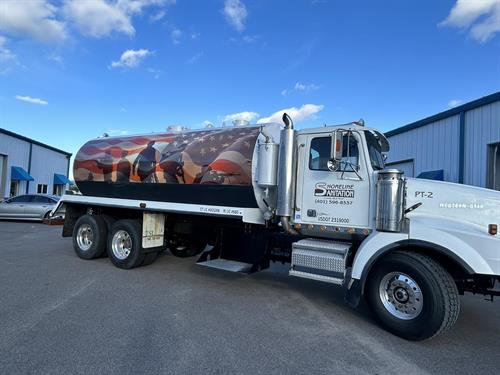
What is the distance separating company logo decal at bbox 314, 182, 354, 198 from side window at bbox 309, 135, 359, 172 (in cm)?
26

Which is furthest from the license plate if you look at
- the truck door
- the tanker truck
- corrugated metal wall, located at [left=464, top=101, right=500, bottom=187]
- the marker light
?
corrugated metal wall, located at [left=464, top=101, right=500, bottom=187]

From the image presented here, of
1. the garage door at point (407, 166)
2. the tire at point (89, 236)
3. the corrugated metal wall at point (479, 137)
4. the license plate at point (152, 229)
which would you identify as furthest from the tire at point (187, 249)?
the garage door at point (407, 166)

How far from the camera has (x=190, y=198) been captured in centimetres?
719

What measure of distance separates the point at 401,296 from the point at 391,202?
1.22 metres

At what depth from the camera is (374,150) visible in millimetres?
5801

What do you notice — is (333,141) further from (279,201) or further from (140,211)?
(140,211)

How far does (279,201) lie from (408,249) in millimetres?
2042

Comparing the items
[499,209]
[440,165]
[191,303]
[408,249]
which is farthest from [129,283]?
[440,165]

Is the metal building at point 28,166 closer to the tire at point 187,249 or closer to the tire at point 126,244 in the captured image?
the tire at point 187,249

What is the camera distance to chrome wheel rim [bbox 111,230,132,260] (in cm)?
823

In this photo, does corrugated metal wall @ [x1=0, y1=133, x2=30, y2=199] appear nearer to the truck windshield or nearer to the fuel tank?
the fuel tank

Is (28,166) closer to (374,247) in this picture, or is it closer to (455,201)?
(374,247)

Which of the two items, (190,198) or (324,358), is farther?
(190,198)

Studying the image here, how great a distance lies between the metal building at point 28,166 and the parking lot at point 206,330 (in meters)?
23.6
